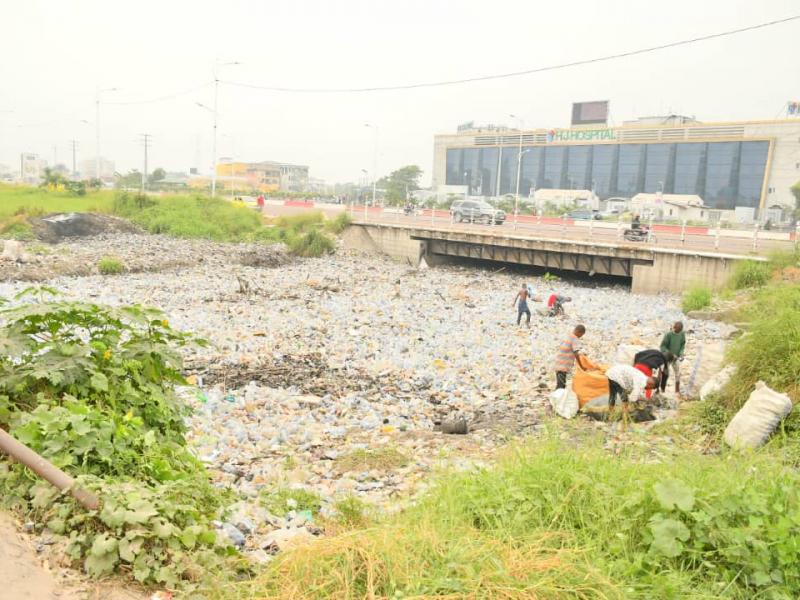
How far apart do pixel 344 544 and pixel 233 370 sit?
7.50 metres

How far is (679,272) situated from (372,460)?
18.3 m

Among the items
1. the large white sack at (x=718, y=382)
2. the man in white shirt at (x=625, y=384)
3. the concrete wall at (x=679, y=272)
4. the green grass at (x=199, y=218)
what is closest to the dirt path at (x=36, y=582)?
the man in white shirt at (x=625, y=384)

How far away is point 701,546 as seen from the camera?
12.4ft

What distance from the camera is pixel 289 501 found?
5.39m

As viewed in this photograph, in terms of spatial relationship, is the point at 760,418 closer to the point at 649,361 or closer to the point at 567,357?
the point at 649,361

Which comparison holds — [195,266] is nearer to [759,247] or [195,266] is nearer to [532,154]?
[759,247]

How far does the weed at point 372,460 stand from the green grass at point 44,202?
28.9 m

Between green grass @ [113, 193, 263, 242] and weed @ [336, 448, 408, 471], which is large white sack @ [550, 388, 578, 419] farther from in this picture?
green grass @ [113, 193, 263, 242]

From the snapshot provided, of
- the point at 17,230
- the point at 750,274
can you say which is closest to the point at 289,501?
the point at 750,274

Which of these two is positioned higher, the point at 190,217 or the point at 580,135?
the point at 580,135

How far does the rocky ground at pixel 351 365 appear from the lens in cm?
657

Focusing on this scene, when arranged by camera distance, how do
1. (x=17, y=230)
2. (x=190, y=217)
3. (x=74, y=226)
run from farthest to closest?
(x=190, y=217) < (x=74, y=226) < (x=17, y=230)

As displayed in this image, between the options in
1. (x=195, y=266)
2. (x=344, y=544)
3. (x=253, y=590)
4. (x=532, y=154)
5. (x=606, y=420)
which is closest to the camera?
(x=253, y=590)

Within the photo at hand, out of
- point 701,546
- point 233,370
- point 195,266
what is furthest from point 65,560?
point 195,266
